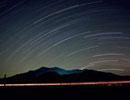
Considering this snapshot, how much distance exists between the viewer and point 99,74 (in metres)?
171

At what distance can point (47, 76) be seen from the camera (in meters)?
171
